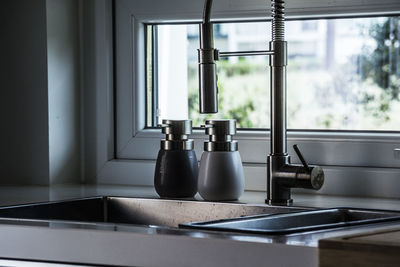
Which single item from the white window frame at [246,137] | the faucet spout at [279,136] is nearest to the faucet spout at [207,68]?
the faucet spout at [279,136]

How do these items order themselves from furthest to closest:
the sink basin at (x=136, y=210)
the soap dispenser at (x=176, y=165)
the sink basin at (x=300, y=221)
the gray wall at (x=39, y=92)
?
the gray wall at (x=39, y=92), the soap dispenser at (x=176, y=165), the sink basin at (x=136, y=210), the sink basin at (x=300, y=221)

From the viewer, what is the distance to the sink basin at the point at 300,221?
1274mm

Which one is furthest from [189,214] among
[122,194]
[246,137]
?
[246,137]

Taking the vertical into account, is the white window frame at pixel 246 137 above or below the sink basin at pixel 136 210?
above

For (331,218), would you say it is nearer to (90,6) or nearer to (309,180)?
(309,180)

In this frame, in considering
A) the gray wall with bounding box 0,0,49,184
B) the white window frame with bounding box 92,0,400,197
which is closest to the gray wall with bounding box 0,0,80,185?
the gray wall with bounding box 0,0,49,184

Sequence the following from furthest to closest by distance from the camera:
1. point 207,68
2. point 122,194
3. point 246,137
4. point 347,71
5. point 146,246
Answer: point 347,71 < point 246,137 < point 122,194 < point 207,68 < point 146,246

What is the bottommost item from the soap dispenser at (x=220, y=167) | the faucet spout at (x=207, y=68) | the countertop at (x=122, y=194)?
the countertop at (x=122, y=194)

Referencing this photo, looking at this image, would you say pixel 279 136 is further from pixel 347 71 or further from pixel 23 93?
pixel 23 93

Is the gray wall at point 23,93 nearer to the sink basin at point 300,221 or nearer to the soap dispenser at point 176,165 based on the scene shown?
the soap dispenser at point 176,165

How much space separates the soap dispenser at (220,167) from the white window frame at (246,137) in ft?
0.71

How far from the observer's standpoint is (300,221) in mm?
1440

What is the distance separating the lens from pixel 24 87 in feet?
6.71

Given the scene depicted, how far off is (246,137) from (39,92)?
0.54 m
